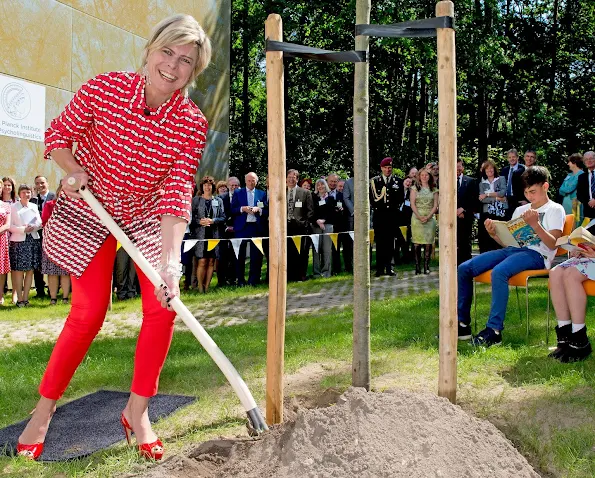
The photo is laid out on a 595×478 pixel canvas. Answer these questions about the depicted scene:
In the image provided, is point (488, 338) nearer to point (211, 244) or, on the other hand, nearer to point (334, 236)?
point (211, 244)

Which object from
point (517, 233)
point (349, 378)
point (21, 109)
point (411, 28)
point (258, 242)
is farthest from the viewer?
point (21, 109)

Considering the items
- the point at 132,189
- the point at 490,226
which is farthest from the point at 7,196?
the point at 132,189

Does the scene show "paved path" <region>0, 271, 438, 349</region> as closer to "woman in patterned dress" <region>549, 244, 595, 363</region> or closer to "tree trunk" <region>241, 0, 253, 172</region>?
"woman in patterned dress" <region>549, 244, 595, 363</region>

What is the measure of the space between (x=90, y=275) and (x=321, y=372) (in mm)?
2339

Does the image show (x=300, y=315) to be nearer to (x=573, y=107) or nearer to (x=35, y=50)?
(x=35, y=50)

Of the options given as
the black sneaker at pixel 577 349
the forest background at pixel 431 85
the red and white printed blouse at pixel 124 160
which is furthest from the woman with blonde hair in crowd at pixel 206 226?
the forest background at pixel 431 85

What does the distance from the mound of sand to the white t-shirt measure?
126 inches

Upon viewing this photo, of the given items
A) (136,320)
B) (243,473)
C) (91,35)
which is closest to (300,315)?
(136,320)

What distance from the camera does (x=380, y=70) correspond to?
29.2m

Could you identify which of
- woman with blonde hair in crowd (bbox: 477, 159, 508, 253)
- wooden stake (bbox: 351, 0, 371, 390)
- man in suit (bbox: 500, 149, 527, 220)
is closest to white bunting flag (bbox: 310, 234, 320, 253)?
woman with blonde hair in crowd (bbox: 477, 159, 508, 253)

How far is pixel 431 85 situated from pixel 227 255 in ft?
55.9

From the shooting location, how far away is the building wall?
42.0ft

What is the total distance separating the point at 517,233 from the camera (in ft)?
21.1

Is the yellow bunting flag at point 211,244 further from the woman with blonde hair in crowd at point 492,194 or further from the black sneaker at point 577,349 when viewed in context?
the black sneaker at point 577,349
